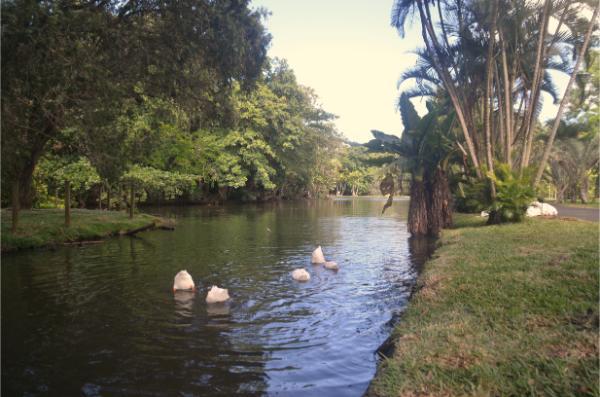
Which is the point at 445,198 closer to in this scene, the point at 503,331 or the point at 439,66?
the point at 439,66

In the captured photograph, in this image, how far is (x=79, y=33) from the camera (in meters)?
8.41

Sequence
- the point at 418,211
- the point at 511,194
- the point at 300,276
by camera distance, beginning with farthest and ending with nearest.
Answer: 1. the point at 418,211
2. the point at 511,194
3. the point at 300,276

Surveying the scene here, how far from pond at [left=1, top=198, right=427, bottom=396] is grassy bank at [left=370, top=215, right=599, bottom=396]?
3.26 ft

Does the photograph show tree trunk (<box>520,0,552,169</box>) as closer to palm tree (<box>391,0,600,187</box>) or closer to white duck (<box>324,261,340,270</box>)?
palm tree (<box>391,0,600,187</box>)

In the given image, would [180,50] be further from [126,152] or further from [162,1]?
[126,152]

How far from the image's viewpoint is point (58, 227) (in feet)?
55.7

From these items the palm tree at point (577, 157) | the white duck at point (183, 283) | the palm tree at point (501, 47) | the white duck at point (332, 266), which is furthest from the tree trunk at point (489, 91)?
the palm tree at point (577, 157)

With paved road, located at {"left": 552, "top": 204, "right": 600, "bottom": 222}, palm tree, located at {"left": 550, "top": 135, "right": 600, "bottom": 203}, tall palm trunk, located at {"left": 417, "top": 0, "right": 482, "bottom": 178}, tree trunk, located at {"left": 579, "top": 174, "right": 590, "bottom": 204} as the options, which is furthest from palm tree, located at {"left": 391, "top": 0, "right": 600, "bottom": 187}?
tree trunk, located at {"left": 579, "top": 174, "right": 590, "bottom": 204}

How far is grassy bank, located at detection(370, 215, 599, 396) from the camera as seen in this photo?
388 centimetres

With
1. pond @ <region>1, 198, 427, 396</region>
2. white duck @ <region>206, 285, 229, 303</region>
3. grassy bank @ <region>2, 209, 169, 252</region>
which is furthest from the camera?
grassy bank @ <region>2, 209, 169, 252</region>

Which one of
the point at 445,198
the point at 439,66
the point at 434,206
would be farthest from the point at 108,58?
the point at 445,198

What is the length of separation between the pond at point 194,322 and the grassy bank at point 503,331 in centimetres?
99

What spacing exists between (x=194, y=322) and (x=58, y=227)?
37.7 feet

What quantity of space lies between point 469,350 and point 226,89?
10506mm
